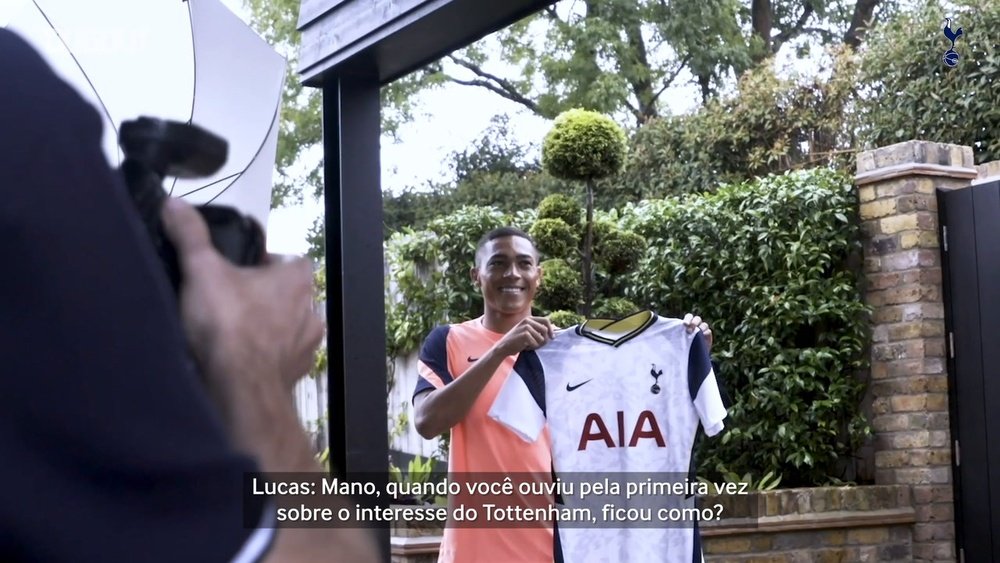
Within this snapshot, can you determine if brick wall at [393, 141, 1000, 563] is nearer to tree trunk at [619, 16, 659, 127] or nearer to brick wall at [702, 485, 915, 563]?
brick wall at [702, 485, 915, 563]

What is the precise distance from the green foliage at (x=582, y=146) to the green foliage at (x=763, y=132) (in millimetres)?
3855

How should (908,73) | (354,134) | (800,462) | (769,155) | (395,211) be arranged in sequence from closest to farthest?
(354,134), (800,462), (908,73), (769,155), (395,211)

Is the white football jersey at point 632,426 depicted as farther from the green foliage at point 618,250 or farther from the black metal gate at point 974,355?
the black metal gate at point 974,355

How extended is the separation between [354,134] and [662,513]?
1.36 m

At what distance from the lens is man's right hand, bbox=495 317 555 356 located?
9.61 ft

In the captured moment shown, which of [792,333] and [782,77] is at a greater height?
[782,77]

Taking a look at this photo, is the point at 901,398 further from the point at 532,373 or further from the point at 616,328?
the point at 532,373

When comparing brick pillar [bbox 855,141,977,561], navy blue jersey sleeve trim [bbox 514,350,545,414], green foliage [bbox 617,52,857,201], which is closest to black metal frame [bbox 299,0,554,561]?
navy blue jersey sleeve trim [bbox 514,350,545,414]

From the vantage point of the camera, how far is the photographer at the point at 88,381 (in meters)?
0.34

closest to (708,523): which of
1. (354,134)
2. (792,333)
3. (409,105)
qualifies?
(792,333)

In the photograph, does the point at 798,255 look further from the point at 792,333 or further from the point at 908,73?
the point at 908,73

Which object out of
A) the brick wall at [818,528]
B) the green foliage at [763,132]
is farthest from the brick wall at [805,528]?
the green foliage at [763,132]

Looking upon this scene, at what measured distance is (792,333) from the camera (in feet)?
17.8

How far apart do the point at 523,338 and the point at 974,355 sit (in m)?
2.89
